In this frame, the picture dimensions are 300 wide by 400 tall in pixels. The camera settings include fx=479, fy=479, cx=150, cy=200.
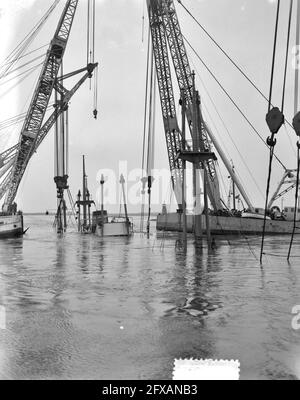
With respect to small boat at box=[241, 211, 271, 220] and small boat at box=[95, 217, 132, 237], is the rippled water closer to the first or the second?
small boat at box=[95, 217, 132, 237]

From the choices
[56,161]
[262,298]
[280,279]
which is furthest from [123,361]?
[56,161]

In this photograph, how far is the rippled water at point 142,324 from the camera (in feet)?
24.1

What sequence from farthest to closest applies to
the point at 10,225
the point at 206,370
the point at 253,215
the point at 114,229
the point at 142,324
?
the point at 253,215
the point at 10,225
the point at 114,229
the point at 142,324
the point at 206,370

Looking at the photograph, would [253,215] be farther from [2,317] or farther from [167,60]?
[2,317]

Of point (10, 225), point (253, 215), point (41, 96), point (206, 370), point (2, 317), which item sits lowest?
point (10, 225)

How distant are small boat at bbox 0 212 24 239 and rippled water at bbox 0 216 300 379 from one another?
4507cm

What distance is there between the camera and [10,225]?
65312 mm

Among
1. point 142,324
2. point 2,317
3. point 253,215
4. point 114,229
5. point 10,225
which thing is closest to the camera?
point 142,324

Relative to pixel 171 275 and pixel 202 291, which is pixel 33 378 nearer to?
pixel 202 291

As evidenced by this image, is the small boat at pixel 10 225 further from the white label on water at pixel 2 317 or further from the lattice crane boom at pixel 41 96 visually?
the white label on water at pixel 2 317

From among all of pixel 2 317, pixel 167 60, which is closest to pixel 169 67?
Answer: pixel 167 60

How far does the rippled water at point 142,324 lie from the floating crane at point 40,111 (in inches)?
2155

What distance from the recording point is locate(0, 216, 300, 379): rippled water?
289 inches

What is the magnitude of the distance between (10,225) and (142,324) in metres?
58.2
